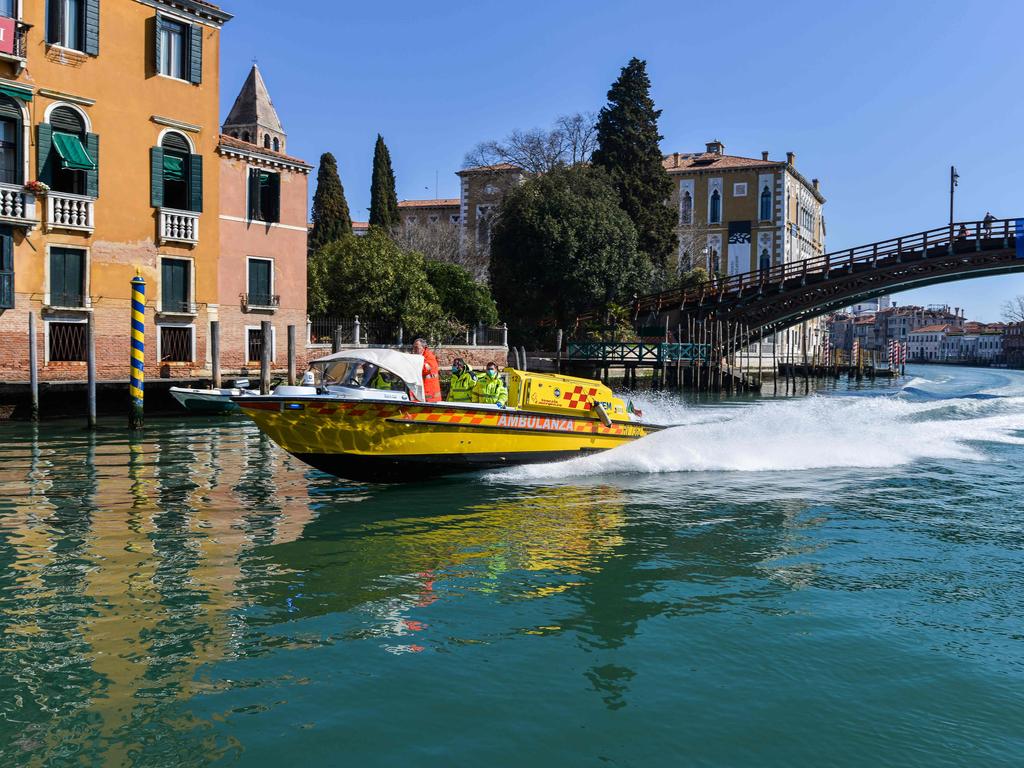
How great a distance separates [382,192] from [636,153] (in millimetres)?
17201

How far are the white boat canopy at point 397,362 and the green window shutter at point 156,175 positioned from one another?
1563 centimetres

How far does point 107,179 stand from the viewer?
24.4 metres

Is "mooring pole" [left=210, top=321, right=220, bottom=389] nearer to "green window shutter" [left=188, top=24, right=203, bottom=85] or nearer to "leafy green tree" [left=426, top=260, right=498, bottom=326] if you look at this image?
"green window shutter" [left=188, top=24, right=203, bottom=85]

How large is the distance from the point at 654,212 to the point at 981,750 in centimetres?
4454

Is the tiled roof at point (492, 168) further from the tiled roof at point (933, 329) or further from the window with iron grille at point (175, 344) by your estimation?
the tiled roof at point (933, 329)

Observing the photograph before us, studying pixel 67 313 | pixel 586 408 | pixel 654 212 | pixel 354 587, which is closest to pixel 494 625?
pixel 354 587

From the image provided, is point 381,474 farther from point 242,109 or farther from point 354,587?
point 242,109

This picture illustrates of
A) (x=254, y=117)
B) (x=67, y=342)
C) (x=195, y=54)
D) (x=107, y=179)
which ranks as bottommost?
(x=67, y=342)

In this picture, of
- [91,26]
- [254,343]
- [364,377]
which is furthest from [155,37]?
[364,377]

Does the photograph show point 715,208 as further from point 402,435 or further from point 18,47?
point 402,435

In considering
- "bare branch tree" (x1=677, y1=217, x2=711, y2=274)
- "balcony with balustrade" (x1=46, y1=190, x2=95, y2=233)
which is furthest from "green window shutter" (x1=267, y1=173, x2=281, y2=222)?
"bare branch tree" (x1=677, y1=217, x2=711, y2=274)

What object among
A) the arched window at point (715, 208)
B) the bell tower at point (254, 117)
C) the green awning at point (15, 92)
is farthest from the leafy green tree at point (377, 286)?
the arched window at point (715, 208)

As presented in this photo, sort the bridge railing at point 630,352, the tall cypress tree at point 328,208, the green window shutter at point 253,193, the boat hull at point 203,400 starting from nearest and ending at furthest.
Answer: the boat hull at point 203,400 < the green window shutter at point 253,193 < the bridge railing at point 630,352 < the tall cypress tree at point 328,208

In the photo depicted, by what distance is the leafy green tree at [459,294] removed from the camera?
3644 cm
